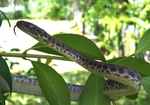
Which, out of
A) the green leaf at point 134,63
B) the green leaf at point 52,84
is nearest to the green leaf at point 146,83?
the green leaf at point 134,63

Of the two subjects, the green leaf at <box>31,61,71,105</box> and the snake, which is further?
the green leaf at <box>31,61,71,105</box>

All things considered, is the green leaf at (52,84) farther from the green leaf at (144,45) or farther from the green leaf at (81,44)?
the green leaf at (144,45)

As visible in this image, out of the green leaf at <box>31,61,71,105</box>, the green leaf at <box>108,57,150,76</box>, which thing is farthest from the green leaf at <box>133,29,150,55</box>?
the green leaf at <box>31,61,71,105</box>

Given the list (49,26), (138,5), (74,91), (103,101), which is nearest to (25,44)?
(49,26)

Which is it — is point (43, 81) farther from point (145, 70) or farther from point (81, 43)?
point (145, 70)

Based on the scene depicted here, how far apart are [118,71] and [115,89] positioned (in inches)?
3.5

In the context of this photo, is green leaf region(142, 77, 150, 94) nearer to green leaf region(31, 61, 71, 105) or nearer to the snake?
the snake

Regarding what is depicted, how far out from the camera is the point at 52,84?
2.50 ft

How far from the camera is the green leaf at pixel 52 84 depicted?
0.75m

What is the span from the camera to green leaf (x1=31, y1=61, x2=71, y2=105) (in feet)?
2.47

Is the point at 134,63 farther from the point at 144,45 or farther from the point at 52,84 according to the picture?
the point at 52,84

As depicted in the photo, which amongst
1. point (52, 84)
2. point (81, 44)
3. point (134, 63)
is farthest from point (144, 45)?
point (52, 84)

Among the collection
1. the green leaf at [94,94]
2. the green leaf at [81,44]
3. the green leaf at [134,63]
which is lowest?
the green leaf at [94,94]

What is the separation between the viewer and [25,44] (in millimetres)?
6312
